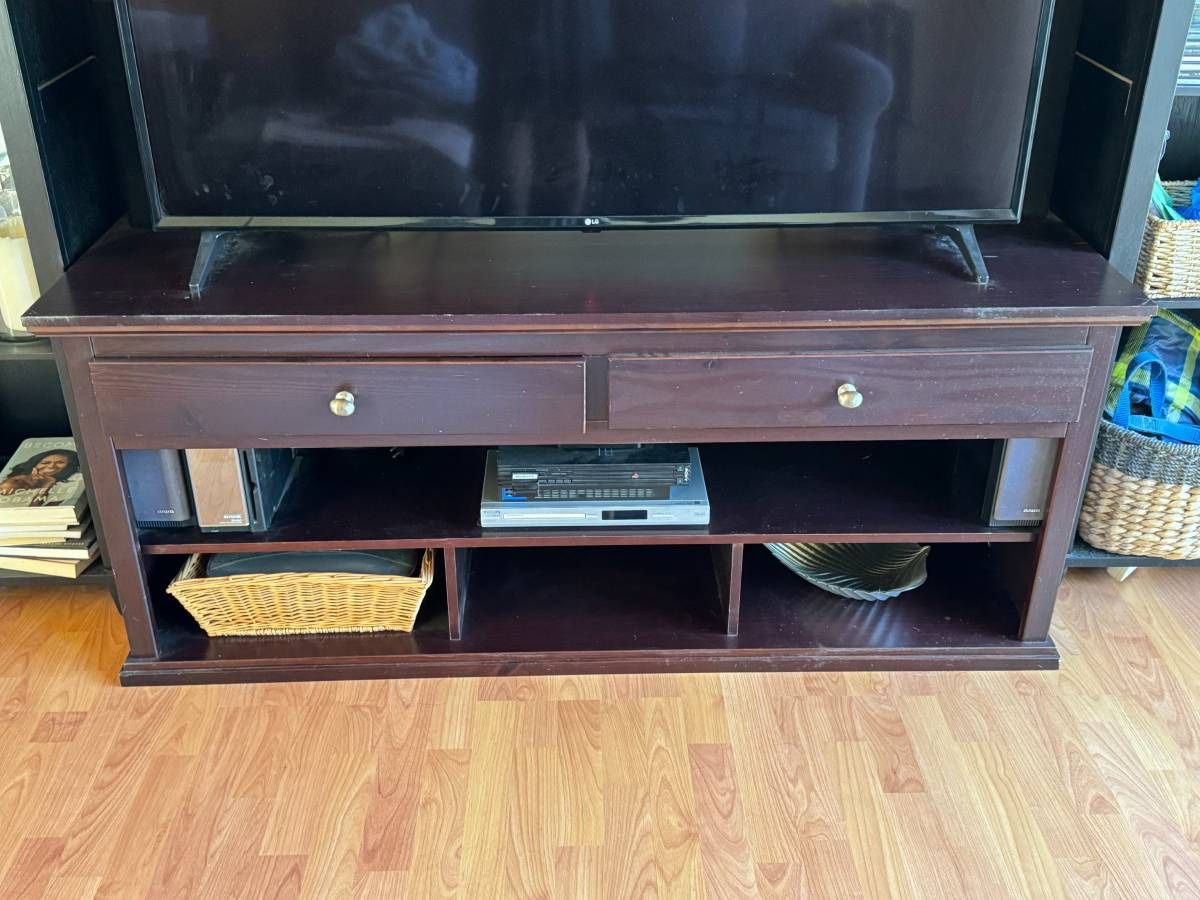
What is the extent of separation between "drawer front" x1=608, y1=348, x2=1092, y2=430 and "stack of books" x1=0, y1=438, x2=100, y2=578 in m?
0.91

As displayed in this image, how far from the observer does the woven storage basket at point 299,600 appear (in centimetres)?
177

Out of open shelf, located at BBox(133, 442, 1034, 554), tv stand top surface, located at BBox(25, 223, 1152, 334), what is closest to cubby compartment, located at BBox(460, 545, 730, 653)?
open shelf, located at BBox(133, 442, 1034, 554)

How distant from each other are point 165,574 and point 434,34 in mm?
955

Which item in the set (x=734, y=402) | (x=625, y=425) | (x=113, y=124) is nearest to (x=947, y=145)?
(x=734, y=402)

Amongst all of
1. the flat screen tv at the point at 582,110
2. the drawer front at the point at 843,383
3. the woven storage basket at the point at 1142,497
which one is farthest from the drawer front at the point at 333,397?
the woven storage basket at the point at 1142,497

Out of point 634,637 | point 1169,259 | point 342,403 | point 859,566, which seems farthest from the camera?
point 859,566

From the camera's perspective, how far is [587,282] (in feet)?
5.32

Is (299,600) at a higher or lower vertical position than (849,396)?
lower

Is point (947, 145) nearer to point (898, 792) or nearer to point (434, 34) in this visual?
point (434, 34)

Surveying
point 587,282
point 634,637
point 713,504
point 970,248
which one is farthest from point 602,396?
point 970,248

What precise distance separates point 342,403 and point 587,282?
0.37 m

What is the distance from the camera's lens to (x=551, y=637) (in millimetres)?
1842

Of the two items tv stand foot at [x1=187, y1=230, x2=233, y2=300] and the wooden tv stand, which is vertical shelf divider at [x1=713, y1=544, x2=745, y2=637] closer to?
the wooden tv stand

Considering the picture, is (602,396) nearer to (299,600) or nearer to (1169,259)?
(299,600)
